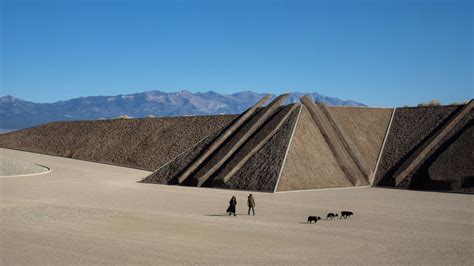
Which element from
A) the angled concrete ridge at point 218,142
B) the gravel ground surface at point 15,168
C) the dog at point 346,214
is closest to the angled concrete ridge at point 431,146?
the angled concrete ridge at point 218,142

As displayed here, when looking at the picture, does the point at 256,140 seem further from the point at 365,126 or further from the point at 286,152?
the point at 365,126

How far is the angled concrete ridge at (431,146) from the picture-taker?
1559 inches

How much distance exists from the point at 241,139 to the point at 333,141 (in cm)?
719

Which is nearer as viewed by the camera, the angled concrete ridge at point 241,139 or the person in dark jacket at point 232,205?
the person in dark jacket at point 232,205

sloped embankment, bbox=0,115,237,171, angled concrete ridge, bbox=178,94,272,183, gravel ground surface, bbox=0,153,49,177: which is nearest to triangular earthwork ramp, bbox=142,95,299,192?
angled concrete ridge, bbox=178,94,272,183

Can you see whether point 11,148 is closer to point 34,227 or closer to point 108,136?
point 108,136

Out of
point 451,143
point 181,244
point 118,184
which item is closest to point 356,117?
point 451,143

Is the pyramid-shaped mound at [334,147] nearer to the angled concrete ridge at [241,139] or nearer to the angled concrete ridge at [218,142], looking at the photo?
the angled concrete ridge at [241,139]

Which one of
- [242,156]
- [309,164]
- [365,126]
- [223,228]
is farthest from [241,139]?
[223,228]

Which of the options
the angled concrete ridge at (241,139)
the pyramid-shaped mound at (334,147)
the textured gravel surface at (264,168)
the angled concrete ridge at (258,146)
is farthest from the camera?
the angled concrete ridge at (241,139)

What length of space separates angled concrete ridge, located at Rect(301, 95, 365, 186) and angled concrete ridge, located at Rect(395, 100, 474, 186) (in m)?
3.19

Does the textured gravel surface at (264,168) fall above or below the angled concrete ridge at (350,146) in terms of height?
below

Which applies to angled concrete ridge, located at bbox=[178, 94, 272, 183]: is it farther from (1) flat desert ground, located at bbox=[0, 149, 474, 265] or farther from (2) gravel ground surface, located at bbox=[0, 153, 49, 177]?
(2) gravel ground surface, located at bbox=[0, 153, 49, 177]

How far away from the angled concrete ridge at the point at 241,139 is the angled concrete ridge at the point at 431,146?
1195 centimetres
